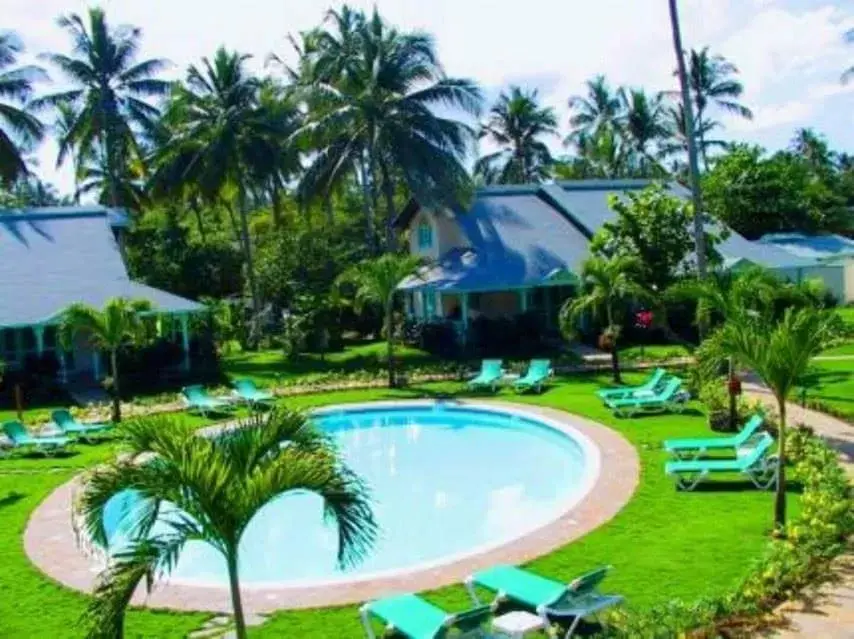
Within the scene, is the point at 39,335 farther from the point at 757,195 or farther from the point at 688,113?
the point at 757,195

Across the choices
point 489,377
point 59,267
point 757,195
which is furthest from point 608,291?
point 757,195

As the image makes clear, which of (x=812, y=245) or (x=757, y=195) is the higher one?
(x=757, y=195)

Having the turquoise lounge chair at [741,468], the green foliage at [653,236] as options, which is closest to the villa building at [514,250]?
the green foliage at [653,236]

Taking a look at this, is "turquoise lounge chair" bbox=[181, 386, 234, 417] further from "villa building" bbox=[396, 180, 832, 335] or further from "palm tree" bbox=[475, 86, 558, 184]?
"palm tree" bbox=[475, 86, 558, 184]

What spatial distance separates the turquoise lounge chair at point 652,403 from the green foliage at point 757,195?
25256 millimetres

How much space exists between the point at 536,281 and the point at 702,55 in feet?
83.0

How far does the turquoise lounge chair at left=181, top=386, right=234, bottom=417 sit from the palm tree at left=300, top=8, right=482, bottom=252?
1162 centimetres

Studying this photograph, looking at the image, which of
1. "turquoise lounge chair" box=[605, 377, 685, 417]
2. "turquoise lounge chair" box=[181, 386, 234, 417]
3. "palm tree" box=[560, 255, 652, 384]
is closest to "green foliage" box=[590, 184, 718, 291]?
"palm tree" box=[560, 255, 652, 384]

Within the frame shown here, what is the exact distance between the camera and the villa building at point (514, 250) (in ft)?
104

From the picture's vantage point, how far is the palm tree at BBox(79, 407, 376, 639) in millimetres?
6629

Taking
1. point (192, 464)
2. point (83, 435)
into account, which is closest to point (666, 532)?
point (192, 464)

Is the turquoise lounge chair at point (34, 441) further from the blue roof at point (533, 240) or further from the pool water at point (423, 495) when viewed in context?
the blue roof at point (533, 240)

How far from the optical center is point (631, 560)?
1070 centimetres

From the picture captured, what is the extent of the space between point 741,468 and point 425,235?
23.4m
